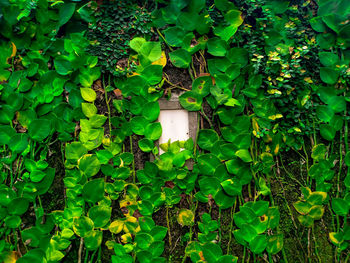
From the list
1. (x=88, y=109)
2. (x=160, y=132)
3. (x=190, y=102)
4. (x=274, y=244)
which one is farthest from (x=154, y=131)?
(x=274, y=244)

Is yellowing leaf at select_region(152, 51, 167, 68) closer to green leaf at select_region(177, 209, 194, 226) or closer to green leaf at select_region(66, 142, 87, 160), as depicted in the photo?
green leaf at select_region(66, 142, 87, 160)

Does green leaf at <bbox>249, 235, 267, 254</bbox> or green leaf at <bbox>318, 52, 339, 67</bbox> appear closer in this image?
green leaf at <bbox>249, 235, 267, 254</bbox>

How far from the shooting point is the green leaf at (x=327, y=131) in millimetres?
1702

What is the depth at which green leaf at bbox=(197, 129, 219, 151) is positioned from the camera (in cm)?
167

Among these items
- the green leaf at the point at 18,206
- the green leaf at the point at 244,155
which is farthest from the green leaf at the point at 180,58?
the green leaf at the point at 18,206

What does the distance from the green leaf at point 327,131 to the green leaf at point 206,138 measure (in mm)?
681

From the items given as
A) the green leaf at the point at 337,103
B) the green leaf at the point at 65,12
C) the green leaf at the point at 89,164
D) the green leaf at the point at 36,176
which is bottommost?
the green leaf at the point at 36,176

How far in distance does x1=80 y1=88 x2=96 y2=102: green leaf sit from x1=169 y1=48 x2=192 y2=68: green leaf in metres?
0.55

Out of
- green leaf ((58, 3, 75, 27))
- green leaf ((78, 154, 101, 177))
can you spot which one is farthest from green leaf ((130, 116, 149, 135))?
green leaf ((58, 3, 75, 27))

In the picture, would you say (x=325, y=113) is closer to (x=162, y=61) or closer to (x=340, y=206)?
(x=340, y=206)

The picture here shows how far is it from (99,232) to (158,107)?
854 millimetres

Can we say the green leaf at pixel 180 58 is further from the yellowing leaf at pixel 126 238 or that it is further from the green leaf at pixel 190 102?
the yellowing leaf at pixel 126 238

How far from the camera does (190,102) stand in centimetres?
169

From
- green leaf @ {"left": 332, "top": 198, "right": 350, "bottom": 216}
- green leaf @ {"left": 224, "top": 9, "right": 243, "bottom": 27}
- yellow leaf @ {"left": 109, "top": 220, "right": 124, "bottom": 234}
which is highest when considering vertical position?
green leaf @ {"left": 224, "top": 9, "right": 243, "bottom": 27}
